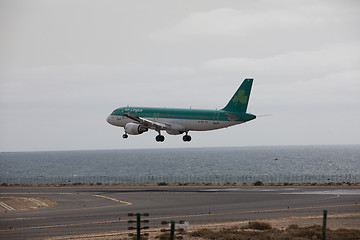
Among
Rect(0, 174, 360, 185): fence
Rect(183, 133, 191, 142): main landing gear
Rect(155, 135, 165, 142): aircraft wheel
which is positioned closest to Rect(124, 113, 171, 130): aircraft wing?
Rect(155, 135, 165, 142): aircraft wheel

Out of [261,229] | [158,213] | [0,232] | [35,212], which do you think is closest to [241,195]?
[158,213]

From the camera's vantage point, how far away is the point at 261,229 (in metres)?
38.5

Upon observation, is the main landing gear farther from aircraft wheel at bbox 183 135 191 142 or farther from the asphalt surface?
the asphalt surface

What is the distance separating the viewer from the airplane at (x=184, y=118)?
238 feet

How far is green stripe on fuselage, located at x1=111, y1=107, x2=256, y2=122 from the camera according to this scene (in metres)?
71.8

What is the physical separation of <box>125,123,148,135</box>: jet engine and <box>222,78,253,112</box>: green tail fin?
12.1m

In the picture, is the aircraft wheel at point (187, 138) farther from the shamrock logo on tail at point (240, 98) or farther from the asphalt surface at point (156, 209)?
the shamrock logo on tail at point (240, 98)

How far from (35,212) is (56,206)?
6.06 meters

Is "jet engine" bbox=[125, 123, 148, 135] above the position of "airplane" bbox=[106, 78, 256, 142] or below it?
below

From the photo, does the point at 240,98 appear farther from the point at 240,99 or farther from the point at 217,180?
the point at 217,180

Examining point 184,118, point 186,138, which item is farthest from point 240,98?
point 186,138

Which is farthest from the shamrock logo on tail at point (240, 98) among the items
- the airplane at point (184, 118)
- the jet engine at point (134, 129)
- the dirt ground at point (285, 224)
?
the dirt ground at point (285, 224)

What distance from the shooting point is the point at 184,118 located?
75875 millimetres

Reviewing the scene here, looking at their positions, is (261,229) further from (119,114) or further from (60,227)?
(119,114)
